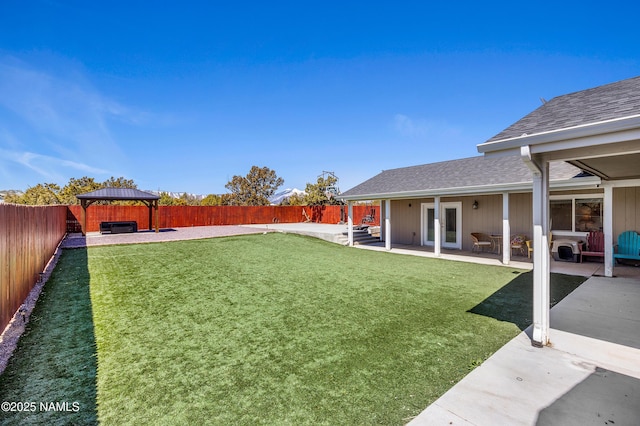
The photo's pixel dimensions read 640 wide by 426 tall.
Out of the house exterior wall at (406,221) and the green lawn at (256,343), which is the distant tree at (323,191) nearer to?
the house exterior wall at (406,221)

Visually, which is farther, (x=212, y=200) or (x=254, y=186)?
(x=212, y=200)

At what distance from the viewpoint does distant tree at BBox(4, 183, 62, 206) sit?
24109 mm

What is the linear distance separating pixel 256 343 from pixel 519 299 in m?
5.09

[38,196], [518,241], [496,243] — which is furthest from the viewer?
[38,196]

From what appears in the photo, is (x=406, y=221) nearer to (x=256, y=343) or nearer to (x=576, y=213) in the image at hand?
(x=576, y=213)

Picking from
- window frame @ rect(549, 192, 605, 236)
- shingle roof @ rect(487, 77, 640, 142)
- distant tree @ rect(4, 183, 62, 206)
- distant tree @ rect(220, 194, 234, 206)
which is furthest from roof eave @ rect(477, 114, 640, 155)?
distant tree @ rect(220, 194, 234, 206)

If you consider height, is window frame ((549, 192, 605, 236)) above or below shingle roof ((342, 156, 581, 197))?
below

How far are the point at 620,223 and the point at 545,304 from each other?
26.8ft

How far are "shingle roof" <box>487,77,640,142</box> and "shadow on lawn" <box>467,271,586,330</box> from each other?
2.88 m

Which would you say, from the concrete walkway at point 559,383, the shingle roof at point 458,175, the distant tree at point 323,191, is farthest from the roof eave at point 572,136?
the distant tree at point 323,191

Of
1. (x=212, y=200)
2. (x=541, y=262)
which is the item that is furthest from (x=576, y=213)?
(x=212, y=200)

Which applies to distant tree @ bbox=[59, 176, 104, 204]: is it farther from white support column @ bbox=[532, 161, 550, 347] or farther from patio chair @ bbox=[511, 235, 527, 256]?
white support column @ bbox=[532, 161, 550, 347]

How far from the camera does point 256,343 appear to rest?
12.2 feet

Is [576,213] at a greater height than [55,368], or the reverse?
[576,213]
